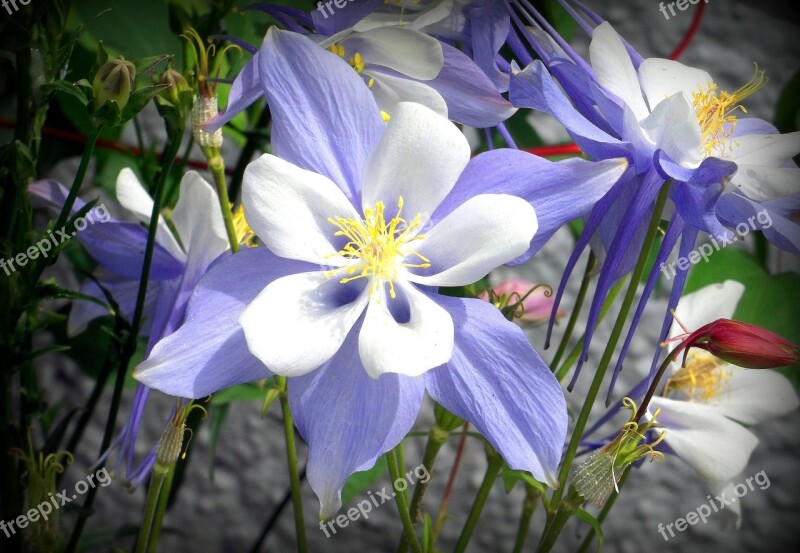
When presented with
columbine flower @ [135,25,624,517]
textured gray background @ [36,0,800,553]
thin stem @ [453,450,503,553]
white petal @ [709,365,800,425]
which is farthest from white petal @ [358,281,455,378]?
textured gray background @ [36,0,800,553]

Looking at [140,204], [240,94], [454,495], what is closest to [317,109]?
[240,94]

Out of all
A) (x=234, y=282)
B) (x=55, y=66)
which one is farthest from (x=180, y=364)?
(x=55, y=66)

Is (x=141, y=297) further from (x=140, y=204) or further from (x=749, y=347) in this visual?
(x=749, y=347)

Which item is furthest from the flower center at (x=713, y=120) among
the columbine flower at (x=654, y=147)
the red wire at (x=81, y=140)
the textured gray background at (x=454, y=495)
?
the textured gray background at (x=454, y=495)

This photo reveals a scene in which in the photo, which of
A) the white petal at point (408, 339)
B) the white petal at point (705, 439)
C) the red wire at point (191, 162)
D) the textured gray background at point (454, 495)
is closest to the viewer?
the white petal at point (408, 339)

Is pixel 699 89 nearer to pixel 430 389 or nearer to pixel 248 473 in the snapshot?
pixel 430 389

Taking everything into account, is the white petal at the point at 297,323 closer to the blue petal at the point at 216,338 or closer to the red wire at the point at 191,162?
the blue petal at the point at 216,338
